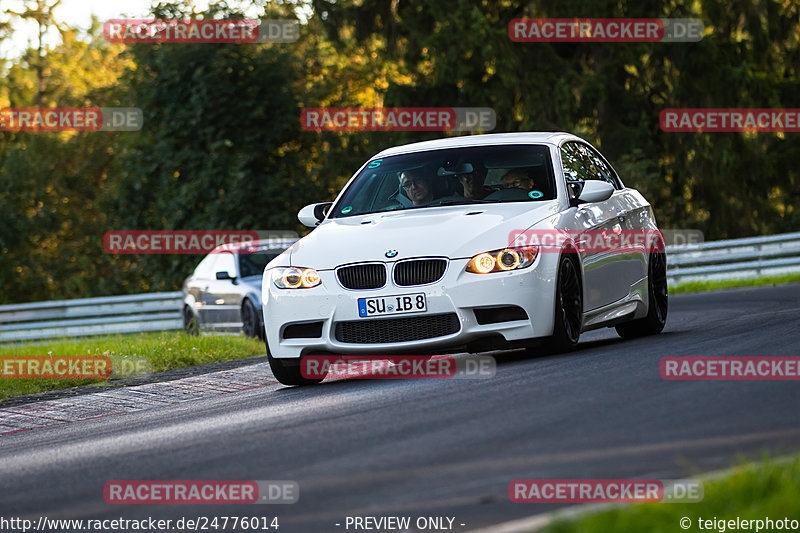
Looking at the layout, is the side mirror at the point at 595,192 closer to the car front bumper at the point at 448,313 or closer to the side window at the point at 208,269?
the car front bumper at the point at 448,313

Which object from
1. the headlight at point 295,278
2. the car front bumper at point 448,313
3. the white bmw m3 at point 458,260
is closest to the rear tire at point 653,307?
the white bmw m3 at point 458,260

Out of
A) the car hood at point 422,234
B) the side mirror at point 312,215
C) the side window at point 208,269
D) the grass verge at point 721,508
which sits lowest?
the grass verge at point 721,508

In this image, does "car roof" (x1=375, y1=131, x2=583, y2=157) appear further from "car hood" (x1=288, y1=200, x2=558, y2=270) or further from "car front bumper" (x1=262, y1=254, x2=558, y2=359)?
"car front bumper" (x1=262, y1=254, x2=558, y2=359)

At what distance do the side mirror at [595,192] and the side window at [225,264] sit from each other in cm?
971

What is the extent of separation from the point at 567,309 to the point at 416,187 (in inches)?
66.8

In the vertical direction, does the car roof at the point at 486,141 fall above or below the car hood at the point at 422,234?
above

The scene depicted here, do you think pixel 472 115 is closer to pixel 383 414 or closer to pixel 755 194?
pixel 755 194

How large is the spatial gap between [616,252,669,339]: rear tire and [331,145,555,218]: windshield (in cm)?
167

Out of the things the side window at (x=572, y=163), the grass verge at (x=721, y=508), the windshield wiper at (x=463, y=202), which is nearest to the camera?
the grass verge at (x=721, y=508)

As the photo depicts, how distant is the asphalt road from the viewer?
510 cm

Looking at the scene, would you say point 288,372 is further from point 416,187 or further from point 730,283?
point 730,283

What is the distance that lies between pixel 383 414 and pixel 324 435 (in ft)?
2.03

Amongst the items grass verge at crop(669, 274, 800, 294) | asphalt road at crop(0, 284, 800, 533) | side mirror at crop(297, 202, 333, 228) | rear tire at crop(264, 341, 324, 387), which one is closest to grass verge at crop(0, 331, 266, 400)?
side mirror at crop(297, 202, 333, 228)

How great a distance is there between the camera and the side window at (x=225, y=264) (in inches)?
751
